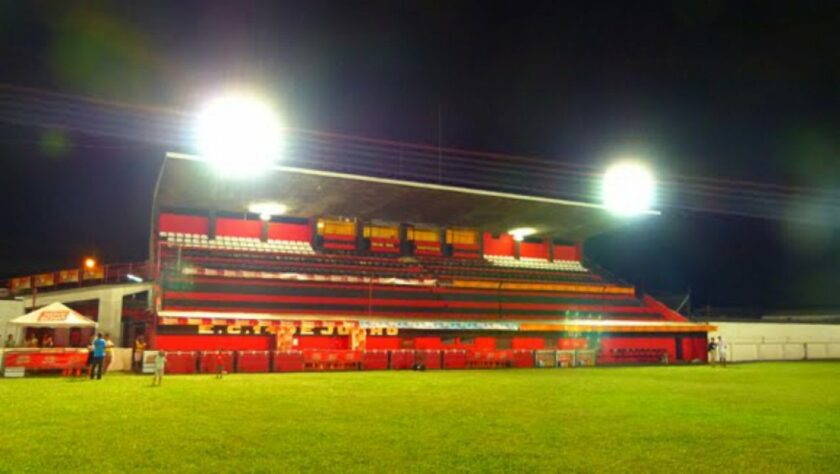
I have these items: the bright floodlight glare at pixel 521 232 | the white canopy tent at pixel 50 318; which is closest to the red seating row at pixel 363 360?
the white canopy tent at pixel 50 318

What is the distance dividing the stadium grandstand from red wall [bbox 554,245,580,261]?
5.55 feet

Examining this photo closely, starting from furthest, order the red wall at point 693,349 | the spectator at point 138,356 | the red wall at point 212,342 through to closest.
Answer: the red wall at point 693,349, the red wall at point 212,342, the spectator at point 138,356

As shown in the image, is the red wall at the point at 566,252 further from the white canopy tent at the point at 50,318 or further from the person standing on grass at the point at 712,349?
the white canopy tent at the point at 50,318

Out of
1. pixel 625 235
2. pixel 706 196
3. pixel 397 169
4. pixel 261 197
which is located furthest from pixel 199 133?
pixel 625 235

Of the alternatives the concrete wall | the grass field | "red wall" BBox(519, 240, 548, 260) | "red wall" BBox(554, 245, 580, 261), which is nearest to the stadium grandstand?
"red wall" BBox(519, 240, 548, 260)

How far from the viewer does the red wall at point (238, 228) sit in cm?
4319

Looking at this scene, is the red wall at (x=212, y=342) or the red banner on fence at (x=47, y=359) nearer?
the red banner on fence at (x=47, y=359)

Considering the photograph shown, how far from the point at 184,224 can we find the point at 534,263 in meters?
26.1

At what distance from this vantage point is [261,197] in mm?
40156

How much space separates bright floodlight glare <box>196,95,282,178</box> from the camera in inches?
1368

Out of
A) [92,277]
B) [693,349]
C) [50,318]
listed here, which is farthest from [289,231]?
[693,349]

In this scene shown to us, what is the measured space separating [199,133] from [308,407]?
2487cm

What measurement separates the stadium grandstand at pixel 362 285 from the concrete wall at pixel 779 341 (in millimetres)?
2990

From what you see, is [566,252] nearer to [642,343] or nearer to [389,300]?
[642,343]
